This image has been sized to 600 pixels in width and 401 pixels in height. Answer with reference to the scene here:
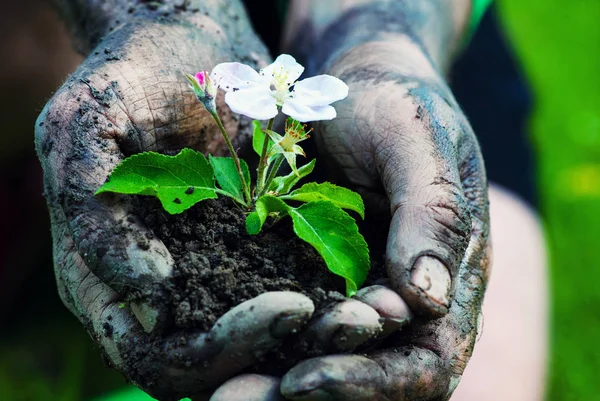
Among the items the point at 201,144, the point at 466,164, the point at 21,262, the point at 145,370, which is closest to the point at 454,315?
the point at 466,164

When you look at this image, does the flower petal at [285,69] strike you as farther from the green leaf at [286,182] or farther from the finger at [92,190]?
the finger at [92,190]

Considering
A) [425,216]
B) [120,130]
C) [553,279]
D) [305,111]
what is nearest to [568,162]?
[553,279]

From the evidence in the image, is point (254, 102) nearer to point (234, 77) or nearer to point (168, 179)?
point (234, 77)

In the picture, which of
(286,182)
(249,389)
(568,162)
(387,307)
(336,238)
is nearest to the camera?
(249,389)

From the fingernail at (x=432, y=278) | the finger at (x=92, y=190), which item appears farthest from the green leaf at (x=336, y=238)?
the finger at (x=92, y=190)

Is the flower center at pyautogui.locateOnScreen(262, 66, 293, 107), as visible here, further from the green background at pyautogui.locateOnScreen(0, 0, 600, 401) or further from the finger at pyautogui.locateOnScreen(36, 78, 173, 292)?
the green background at pyautogui.locateOnScreen(0, 0, 600, 401)

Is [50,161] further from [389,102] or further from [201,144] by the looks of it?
[389,102]
